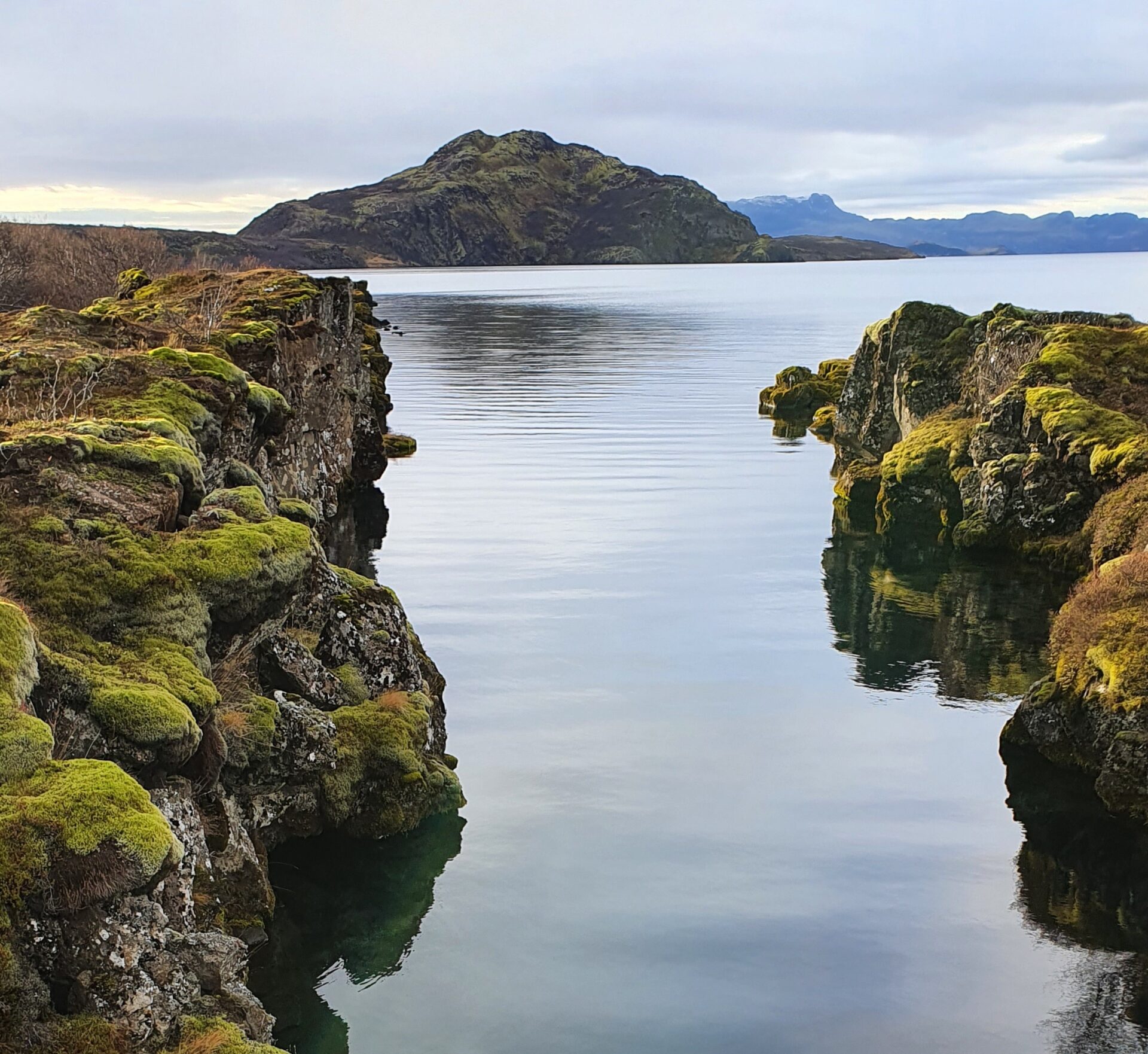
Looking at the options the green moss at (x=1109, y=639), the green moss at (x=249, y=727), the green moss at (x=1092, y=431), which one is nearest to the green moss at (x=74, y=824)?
the green moss at (x=249, y=727)

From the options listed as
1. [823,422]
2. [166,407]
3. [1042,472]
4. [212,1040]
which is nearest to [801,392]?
[823,422]

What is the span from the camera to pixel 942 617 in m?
40.8

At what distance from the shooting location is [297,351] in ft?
149

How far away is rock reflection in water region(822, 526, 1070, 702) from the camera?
34.9 m

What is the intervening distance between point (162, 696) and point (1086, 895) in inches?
687

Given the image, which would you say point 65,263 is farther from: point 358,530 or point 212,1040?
point 212,1040

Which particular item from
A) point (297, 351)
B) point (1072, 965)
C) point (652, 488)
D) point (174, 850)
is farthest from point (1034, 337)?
point (174, 850)

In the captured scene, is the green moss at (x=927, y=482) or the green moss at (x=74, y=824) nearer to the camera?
the green moss at (x=74, y=824)

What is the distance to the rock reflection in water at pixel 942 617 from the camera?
34938 mm

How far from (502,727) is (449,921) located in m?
9.30

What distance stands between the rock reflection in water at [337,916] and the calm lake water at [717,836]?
0.06 m

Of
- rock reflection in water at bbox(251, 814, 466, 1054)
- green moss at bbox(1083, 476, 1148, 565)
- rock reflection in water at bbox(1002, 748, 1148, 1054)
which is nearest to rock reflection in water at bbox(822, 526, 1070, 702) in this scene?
green moss at bbox(1083, 476, 1148, 565)

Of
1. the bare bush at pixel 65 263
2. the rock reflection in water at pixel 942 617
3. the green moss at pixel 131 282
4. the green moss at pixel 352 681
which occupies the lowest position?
the rock reflection in water at pixel 942 617

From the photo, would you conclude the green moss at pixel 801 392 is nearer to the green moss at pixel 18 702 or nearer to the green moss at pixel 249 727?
the green moss at pixel 249 727
